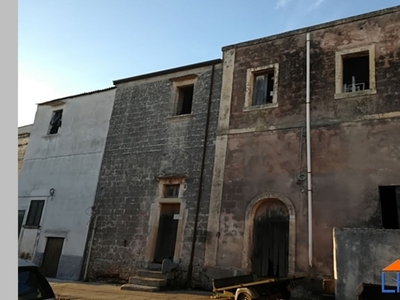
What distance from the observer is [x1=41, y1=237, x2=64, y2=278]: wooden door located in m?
12.6

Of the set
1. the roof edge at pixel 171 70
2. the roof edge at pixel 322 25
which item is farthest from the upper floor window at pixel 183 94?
the roof edge at pixel 322 25

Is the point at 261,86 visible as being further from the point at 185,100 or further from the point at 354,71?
the point at 185,100

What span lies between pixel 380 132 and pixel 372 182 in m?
1.33

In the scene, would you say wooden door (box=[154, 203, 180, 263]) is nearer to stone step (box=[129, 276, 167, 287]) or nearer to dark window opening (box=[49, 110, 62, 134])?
stone step (box=[129, 276, 167, 287])

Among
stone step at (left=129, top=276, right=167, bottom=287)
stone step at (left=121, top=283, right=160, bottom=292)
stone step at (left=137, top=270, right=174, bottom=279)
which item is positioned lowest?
stone step at (left=121, top=283, right=160, bottom=292)

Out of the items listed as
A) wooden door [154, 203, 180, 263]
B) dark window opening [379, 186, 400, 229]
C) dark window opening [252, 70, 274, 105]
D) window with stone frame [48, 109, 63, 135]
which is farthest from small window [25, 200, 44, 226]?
dark window opening [379, 186, 400, 229]

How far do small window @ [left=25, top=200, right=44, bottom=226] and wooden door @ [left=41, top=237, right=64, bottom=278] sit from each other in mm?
1164

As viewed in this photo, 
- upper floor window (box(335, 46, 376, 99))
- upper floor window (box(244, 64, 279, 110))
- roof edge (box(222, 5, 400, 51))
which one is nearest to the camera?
upper floor window (box(335, 46, 376, 99))

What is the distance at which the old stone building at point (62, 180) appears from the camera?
1256 cm

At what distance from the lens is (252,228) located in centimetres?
939

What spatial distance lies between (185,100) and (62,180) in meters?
5.99

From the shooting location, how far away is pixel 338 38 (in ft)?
32.6

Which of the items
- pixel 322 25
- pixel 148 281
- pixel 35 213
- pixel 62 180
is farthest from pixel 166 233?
pixel 322 25

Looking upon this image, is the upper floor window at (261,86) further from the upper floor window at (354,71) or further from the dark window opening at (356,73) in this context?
the dark window opening at (356,73)
